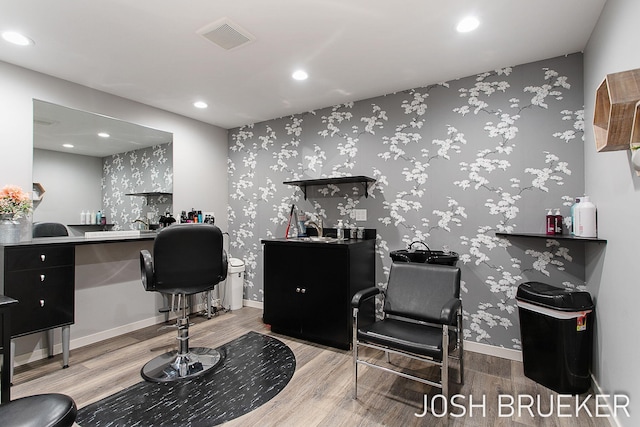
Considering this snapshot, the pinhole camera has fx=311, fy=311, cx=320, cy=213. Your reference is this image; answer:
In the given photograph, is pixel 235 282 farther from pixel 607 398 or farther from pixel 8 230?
pixel 607 398

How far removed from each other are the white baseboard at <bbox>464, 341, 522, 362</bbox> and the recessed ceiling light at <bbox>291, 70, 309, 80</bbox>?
116 inches

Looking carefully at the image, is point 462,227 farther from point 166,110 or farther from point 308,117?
point 166,110

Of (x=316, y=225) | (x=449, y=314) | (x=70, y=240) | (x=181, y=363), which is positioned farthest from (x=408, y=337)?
(x=70, y=240)

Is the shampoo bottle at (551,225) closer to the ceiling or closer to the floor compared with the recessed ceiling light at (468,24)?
closer to the floor

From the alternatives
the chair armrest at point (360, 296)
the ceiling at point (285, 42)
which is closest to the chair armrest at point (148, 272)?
the chair armrest at point (360, 296)

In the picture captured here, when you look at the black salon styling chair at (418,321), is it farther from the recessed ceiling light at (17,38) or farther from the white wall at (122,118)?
the recessed ceiling light at (17,38)

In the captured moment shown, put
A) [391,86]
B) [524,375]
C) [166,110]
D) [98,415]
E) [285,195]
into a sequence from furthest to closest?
[285,195] → [166,110] → [391,86] → [524,375] → [98,415]

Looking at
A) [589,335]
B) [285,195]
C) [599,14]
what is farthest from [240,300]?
[599,14]

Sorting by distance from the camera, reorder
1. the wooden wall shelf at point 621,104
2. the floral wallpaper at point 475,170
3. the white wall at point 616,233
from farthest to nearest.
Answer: the floral wallpaper at point 475,170, the white wall at point 616,233, the wooden wall shelf at point 621,104

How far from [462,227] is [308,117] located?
2243 mm

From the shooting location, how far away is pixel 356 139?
140 inches

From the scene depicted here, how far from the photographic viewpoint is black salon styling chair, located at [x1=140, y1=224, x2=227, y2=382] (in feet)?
7.51

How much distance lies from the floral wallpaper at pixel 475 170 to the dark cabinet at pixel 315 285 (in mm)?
539

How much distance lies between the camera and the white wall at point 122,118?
2678 millimetres
